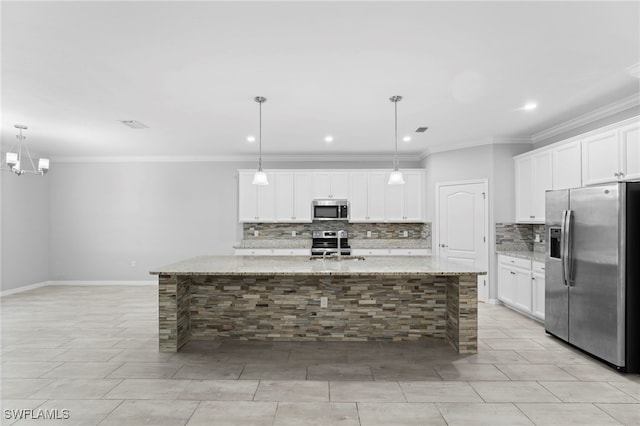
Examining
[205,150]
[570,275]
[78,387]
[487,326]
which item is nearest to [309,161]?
[205,150]

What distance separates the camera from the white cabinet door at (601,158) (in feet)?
12.4

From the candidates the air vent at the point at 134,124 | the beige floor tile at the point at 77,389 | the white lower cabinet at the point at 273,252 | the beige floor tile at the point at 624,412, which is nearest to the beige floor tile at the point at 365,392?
the beige floor tile at the point at 624,412

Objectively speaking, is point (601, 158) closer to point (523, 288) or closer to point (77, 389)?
point (523, 288)

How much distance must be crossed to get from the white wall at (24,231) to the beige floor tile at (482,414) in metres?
7.38

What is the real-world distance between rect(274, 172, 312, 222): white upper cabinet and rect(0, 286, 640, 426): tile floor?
3.16 meters

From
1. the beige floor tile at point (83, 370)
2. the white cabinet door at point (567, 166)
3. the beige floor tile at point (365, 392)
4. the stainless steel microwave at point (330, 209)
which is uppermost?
the white cabinet door at point (567, 166)

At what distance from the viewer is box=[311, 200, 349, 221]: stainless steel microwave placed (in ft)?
22.5

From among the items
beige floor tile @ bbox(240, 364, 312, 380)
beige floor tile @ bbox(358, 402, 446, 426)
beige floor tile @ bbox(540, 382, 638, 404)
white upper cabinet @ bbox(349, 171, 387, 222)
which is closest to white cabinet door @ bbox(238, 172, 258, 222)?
white upper cabinet @ bbox(349, 171, 387, 222)

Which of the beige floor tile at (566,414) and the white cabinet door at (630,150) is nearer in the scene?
the beige floor tile at (566,414)

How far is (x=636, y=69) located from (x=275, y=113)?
11.3 ft

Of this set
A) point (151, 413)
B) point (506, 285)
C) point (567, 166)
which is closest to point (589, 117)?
point (567, 166)

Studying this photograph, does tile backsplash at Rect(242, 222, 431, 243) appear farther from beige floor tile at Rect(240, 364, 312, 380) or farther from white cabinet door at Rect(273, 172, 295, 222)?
beige floor tile at Rect(240, 364, 312, 380)

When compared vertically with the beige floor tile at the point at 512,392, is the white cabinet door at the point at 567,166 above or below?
above

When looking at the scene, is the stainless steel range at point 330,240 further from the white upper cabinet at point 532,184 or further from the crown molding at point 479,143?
the white upper cabinet at point 532,184
